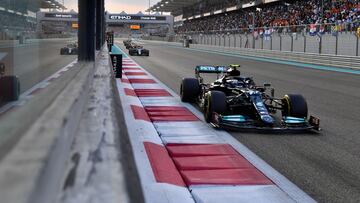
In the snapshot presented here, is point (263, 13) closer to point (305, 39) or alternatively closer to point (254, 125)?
point (305, 39)

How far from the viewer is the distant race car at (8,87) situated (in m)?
4.88

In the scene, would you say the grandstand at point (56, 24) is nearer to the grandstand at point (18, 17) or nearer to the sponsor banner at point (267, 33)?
the grandstand at point (18, 17)

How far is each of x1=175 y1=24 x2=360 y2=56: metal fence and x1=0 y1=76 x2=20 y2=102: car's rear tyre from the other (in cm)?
2001

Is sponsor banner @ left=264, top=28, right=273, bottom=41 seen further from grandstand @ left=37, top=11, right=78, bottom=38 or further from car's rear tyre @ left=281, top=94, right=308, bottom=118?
car's rear tyre @ left=281, top=94, right=308, bottom=118

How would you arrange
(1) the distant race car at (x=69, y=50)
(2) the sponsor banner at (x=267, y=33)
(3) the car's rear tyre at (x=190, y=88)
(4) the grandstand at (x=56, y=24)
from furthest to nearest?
(2) the sponsor banner at (x=267, y=33) → (1) the distant race car at (x=69, y=50) → (3) the car's rear tyre at (x=190, y=88) → (4) the grandstand at (x=56, y=24)

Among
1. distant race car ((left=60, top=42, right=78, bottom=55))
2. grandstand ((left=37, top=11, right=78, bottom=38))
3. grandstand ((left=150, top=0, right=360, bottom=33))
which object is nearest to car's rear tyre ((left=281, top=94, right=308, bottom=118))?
grandstand ((left=37, top=11, right=78, bottom=38))

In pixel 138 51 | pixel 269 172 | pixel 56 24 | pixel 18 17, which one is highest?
pixel 56 24

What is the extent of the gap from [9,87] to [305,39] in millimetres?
24935

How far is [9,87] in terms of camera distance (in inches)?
203

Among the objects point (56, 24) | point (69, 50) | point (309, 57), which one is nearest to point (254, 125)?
point (56, 24)

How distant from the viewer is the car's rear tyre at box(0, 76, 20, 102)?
489 centimetres

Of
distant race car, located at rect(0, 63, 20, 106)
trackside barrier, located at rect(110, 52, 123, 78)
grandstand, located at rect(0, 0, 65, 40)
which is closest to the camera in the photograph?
grandstand, located at rect(0, 0, 65, 40)

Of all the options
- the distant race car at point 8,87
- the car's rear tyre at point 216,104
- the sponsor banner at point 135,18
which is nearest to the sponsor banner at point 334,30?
the car's rear tyre at point 216,104

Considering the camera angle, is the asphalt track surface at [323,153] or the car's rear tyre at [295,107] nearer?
the asphalt track surface at [323,153]
